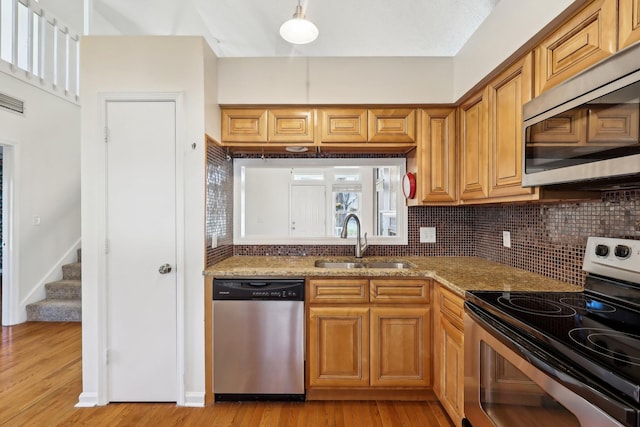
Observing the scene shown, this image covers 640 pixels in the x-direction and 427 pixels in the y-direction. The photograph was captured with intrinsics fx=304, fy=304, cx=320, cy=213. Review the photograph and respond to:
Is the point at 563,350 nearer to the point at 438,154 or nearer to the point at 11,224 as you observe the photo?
the point at 438,154

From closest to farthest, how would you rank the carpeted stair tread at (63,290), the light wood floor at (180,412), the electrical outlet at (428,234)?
the light wood floor at (180,412) < the electrical outlet at (428,234) < the carpeted stair tread at (63,290)

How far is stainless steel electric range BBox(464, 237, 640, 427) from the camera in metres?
0.78

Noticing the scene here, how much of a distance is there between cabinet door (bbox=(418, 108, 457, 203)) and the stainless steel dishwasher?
1.22m

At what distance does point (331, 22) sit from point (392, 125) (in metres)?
1.54

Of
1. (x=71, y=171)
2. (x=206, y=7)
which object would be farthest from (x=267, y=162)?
(x=71, y=171)

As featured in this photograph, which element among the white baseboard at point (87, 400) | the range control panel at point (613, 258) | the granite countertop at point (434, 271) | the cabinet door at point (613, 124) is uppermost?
the cabinet door at point (613, 124)

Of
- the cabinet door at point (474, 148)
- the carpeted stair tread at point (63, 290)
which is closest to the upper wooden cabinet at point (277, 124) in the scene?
the cabinet door at point (474, 148)

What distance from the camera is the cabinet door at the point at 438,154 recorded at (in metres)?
2.29

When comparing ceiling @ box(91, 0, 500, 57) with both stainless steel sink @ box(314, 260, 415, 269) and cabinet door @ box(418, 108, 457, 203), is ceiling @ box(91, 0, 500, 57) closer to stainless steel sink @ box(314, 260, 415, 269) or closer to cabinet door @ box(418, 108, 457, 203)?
cabinet door @ box(418, 108, 457, 203)

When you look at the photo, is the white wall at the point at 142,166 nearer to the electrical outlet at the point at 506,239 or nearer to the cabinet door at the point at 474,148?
the cabinet door at the point at 474,148

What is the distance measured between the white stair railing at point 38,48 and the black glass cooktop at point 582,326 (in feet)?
17.0

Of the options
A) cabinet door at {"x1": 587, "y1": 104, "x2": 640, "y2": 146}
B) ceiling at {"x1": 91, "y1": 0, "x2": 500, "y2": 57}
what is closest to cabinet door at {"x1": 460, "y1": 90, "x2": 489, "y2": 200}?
cabinet door at {"x1": 587, "y1": 104, "x2": 640, "y2": 146}

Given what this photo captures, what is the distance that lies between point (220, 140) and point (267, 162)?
0.50 meters

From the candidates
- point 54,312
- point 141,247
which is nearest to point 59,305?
point 54,312
